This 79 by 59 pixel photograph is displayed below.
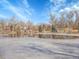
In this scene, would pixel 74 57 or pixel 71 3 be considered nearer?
pixel 74 57

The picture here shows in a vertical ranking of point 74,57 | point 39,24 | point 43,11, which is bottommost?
point 74,57

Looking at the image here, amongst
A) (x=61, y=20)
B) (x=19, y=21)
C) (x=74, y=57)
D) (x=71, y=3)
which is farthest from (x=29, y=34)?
(x=74, y=57)

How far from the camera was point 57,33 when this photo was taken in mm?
6402

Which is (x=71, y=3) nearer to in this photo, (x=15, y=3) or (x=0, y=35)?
(x=15, y=3)

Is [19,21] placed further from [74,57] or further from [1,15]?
[74,57]

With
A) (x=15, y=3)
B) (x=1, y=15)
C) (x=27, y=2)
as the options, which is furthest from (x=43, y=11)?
(x=1, y=15)

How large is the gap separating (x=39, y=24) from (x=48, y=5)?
2.53 ft

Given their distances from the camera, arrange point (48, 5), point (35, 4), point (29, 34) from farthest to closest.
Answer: point (29, 34) → point (48, 5) → point (35, 4)

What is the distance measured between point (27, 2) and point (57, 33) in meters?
2.35

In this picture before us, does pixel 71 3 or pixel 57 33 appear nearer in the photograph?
pixel 71 3

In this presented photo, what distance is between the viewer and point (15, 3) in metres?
4.57

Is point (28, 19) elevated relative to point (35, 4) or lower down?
lower down

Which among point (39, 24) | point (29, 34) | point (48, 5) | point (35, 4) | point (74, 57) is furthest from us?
point (29, 34)

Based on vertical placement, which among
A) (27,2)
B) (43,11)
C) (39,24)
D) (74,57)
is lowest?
(74,57)
